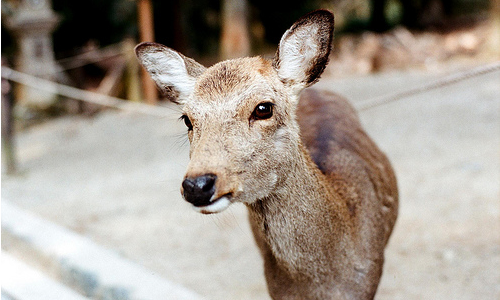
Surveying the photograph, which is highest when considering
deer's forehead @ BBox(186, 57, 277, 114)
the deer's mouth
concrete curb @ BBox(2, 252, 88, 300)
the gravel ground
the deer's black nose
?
deer's forehead @ BBox(186, 57, 277, 114)

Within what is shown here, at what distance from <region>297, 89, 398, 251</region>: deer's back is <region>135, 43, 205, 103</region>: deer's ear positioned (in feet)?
2.64

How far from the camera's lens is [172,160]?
737cm

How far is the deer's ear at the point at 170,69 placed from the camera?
251cm

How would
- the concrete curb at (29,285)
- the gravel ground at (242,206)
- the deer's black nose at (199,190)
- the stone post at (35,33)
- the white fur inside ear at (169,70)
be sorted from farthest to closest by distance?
1. the stone post at (35,33)
2. the gravel ground at (242,206)
3. the concrete curb at (29,285)
4. the white fur inside ear at (169,70)
5. the deer's black nose at (199,190)

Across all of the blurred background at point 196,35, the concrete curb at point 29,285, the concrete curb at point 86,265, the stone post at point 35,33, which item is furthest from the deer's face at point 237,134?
the stone post at point 35,33

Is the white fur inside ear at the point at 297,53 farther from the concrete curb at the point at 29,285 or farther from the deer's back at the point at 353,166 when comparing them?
the concrete curb at the point at 29,285

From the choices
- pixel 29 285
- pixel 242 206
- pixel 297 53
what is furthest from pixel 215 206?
pixel 242 206

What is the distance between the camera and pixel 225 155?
1.96 meters

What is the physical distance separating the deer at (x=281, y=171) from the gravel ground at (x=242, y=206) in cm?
35

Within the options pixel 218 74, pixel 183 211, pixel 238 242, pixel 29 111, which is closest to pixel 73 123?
pixel 29 111

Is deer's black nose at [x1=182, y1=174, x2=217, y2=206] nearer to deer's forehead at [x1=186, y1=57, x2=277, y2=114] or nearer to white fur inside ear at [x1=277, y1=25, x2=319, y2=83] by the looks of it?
deer's forehead at [x1=186, y1=57, x2=277, y2=114]

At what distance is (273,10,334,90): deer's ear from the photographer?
7.41 feet

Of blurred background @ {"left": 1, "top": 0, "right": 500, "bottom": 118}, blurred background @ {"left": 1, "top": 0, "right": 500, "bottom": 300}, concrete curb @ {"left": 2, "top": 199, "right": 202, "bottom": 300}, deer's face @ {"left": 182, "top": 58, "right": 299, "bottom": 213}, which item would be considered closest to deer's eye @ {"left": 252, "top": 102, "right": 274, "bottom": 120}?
deer's face @ {"left": 182, "top": 58, "right": 299, "bottom": 213}

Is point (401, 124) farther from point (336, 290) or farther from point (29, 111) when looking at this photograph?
point (29, 111)
